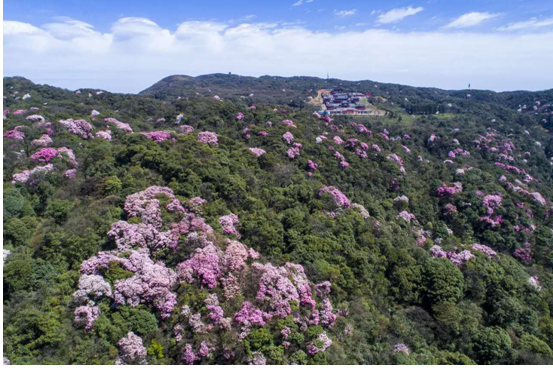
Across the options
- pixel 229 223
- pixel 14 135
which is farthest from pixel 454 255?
pixel 14 135

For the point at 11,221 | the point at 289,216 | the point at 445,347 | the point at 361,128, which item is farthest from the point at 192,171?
the point at 361,128

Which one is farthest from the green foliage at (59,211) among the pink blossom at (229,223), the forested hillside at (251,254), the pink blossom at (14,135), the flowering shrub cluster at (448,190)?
the flowering shrub cluster at (448,190)

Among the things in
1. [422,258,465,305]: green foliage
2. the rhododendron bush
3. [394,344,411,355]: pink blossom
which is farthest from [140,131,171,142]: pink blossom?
[422,258,465,305]: green foliage

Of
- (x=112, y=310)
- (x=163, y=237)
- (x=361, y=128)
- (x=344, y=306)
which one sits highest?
(x=361, y=128)

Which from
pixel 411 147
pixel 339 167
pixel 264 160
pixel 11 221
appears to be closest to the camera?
pixel 11 221

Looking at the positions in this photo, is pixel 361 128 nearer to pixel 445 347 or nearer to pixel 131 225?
pixel 445 347

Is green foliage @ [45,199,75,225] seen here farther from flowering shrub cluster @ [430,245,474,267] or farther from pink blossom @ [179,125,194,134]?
flowering shrub cluster @ [430,245,474,267]

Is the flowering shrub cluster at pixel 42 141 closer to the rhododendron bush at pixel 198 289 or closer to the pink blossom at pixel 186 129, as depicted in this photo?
the pink blossom at pixel 186 129

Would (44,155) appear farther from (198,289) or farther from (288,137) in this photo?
(288,137)
